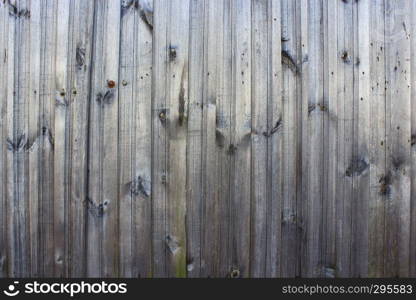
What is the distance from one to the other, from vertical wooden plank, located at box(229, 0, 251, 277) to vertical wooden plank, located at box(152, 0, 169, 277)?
0.40 meters

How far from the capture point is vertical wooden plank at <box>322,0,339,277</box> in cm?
229

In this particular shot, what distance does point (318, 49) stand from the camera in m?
2.30

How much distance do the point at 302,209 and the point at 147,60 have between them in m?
1.26

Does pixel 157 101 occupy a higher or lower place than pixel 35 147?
higher

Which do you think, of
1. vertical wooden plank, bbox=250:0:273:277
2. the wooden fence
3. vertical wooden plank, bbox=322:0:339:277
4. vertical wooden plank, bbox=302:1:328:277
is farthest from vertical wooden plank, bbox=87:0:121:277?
vertical wooden plank, bbox=322:0:339:277

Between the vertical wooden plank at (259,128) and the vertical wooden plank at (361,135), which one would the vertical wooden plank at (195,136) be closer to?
the vertical wooden plank at (259,128)

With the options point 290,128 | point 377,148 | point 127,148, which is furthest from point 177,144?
point 377,148

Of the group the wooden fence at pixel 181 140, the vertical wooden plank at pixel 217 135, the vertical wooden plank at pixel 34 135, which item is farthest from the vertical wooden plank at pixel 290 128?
the vertical wooden plank at pixel 34 135

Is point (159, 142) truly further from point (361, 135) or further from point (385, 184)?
point (385, 184)

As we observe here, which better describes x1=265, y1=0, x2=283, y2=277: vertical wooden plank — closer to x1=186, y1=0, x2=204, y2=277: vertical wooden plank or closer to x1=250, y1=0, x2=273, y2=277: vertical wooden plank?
x1=250, y1=0, x2=273, y2=277: vertical wooden plank

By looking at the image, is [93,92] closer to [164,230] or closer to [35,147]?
[35,147]

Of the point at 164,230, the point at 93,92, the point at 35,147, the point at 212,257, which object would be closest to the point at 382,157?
the point at 212,257

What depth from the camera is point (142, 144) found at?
7.43 ft

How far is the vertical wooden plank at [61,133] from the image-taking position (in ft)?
7.47
